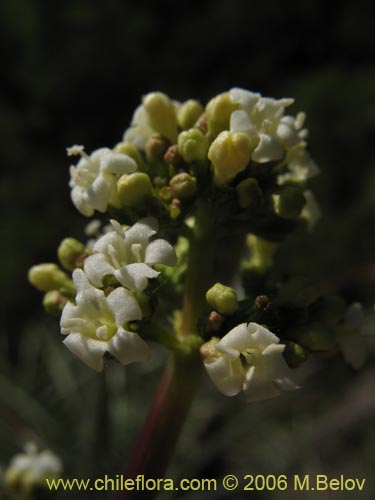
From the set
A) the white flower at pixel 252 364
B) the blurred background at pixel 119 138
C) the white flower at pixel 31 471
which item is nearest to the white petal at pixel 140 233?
the white flower at pixel 252 364

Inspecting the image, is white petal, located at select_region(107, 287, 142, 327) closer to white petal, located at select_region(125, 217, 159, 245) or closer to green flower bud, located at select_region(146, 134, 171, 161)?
white petal, located at select_region(125, 217, 159, 245)

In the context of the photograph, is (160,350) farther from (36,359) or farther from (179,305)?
(179,305)

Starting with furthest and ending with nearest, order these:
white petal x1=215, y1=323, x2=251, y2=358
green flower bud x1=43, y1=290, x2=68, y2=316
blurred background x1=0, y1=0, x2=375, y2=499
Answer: blurred background x1=0, y1=0, x2=375, y2=499 → green flower bud x1=43, y1=290, x2=68, y2=316 → white petal x1=215, y1=323, x2=251, y2=358

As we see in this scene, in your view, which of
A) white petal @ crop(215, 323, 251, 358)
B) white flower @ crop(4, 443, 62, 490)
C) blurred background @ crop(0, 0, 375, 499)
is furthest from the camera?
blurred background @ crop(0, 0, 375, 499)

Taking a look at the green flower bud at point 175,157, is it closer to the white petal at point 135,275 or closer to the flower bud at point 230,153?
the flower bud at point 230,153

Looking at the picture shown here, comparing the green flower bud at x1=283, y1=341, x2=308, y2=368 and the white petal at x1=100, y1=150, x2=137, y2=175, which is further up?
the white petal at x1=100, y1=150, x2=137, y2=175

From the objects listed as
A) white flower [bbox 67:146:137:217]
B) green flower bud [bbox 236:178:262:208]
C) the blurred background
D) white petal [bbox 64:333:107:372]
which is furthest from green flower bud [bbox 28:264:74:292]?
the blurred background

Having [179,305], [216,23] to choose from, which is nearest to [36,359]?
[179,305]
